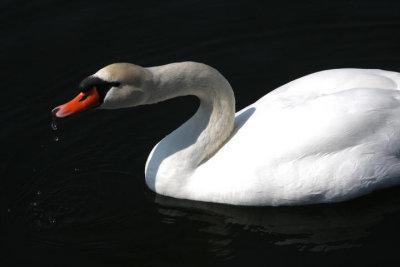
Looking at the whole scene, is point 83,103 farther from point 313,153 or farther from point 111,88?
point 313,153

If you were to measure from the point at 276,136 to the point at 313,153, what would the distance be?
19.1 inches

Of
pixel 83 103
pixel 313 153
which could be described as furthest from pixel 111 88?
pixel 313 153

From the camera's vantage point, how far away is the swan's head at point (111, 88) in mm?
8406

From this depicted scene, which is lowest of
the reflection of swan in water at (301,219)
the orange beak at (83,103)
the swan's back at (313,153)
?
the reflection of swan in water at (301,219)

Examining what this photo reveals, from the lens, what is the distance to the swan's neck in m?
9.04

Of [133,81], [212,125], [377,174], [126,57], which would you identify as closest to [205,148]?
[212,125]

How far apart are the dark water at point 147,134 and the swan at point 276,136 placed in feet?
1.38

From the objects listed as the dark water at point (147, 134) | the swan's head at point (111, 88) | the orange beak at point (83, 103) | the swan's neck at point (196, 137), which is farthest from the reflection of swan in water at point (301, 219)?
the orange beak at point (83, 103)

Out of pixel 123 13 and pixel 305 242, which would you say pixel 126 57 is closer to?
pixel 123 13

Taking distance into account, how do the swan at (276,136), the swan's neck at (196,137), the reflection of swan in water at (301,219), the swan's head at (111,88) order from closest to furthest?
the swan's head at (111,88) < the swan at (276,136) < the reflection of swan in water at (301,219) < the swan's neck at (196,137)

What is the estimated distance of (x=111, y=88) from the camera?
28.0 feet

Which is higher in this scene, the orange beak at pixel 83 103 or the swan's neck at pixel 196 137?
the orange beak at pixel 83 103

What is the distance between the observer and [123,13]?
13.4 meters

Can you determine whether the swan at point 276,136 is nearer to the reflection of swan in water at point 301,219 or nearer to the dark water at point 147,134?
the reflection of swan in water at point 301,219
